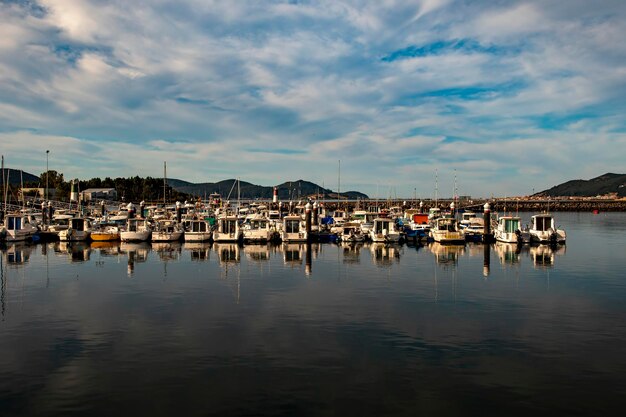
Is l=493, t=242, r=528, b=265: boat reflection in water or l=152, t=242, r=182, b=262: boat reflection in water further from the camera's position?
l=152, t=242, r=182, b=262: boat reflection in water

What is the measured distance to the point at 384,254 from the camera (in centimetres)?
5628

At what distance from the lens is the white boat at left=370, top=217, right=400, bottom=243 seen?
222 feet

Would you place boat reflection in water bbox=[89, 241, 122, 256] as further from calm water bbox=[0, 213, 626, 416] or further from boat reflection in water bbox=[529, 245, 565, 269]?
boat reflection in water bbox=[529, 245, 565, 269]

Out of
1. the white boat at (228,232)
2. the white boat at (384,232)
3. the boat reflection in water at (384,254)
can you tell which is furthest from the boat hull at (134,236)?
the white boat at (384,232)

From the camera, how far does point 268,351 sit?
20266 millimetres

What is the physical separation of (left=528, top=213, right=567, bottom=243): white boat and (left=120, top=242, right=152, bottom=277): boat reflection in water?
50.4m

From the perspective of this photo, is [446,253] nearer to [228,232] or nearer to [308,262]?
[308,262]

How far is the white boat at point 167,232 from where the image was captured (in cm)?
6812

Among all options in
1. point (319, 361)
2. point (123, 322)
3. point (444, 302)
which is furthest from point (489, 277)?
point (123, 322)

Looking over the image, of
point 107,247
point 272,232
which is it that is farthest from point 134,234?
point 272,232

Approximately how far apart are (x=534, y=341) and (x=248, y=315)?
46.5ft

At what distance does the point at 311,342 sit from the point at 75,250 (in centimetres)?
4714

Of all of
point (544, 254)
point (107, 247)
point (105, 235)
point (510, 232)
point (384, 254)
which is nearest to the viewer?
point (544, 254)

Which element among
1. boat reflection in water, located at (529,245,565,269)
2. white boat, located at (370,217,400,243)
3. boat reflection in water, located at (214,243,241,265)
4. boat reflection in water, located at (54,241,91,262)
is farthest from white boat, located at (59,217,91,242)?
boat reflection in water, located at (529,245,565,269)
